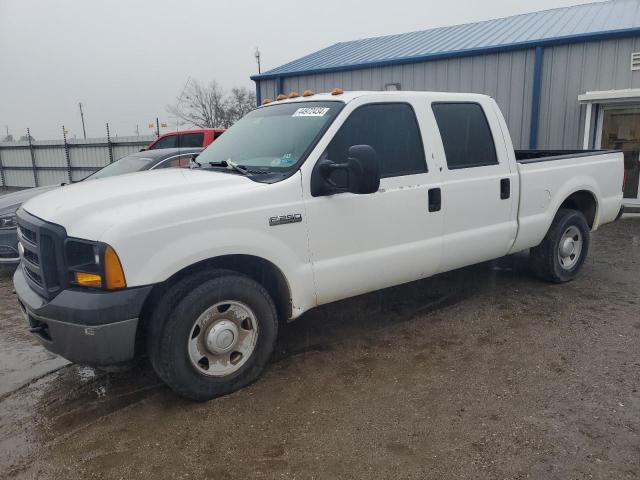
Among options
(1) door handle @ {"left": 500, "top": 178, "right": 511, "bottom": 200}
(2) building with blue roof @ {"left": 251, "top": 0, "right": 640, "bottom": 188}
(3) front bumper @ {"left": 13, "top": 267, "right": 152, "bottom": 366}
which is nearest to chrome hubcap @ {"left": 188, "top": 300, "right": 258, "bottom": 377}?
(3) front bumper @ {"left": 13, "top": 267, "right": 152, "bottom": 366}

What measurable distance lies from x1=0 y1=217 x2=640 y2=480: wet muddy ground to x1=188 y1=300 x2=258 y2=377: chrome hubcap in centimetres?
23

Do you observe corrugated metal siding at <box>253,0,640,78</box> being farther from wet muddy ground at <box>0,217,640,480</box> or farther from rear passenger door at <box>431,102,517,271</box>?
wet muddy ground at <box>0,217,640,480</box>

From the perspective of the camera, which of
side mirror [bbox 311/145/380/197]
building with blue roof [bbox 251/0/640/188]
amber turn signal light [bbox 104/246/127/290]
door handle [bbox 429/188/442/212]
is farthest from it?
building with blue roof [bbox 251/0/640/188]

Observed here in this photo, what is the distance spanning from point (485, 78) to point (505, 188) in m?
7.88

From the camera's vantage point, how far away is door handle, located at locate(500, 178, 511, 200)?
15.8 ft

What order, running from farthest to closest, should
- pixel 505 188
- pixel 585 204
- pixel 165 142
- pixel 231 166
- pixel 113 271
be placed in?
pixel 165 142, pixel 585 204, pixel 505 188, pixel 231 166, pixel 113 271

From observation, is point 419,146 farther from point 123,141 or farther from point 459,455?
point 123,141

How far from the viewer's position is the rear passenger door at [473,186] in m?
4.46

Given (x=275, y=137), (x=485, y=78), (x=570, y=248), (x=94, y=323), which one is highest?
(x=485, y=78)

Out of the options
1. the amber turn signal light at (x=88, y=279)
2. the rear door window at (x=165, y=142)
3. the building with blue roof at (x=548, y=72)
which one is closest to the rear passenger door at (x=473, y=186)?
the amber turn signal light at (x=88, y=279)

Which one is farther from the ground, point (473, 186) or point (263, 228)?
point (473, 186)

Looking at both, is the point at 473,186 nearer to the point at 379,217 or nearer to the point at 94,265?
the point at 379,217

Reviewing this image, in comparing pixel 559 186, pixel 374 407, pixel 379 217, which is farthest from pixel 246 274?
pixel 559 186

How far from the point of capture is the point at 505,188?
486cm
